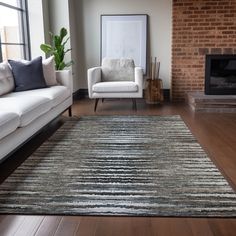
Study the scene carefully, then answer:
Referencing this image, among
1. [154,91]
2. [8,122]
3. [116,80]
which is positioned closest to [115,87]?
[116,80]

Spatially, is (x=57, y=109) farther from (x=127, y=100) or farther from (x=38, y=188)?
(x=127, y=100)

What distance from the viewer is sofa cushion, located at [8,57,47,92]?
3876 mm

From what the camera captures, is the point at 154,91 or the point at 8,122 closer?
the point at 8,122

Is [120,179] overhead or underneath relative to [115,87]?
underneath

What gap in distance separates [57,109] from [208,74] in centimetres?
264

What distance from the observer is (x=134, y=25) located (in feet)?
19.2

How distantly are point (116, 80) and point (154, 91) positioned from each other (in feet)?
2.37

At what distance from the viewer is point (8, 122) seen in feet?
7.91

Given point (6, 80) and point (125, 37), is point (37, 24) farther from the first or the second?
point (6, 80)

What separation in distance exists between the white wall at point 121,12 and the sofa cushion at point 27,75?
6.98 feet

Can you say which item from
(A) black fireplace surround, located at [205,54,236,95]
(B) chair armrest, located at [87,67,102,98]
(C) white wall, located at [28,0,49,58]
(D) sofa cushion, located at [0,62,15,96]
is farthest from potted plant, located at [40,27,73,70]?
(A) black fireplace surround, located at [205,54,236,95]

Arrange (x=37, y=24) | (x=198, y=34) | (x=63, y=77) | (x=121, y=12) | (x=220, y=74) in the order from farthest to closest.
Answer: (x=121, y=12), (x=198, y=34), (x=37, y=24), (x=220, y=74), (x=63, y=77)

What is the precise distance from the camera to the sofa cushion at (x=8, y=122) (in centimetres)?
232

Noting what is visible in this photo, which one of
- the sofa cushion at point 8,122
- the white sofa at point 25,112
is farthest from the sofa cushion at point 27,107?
the sofa cushion at point 8,122
